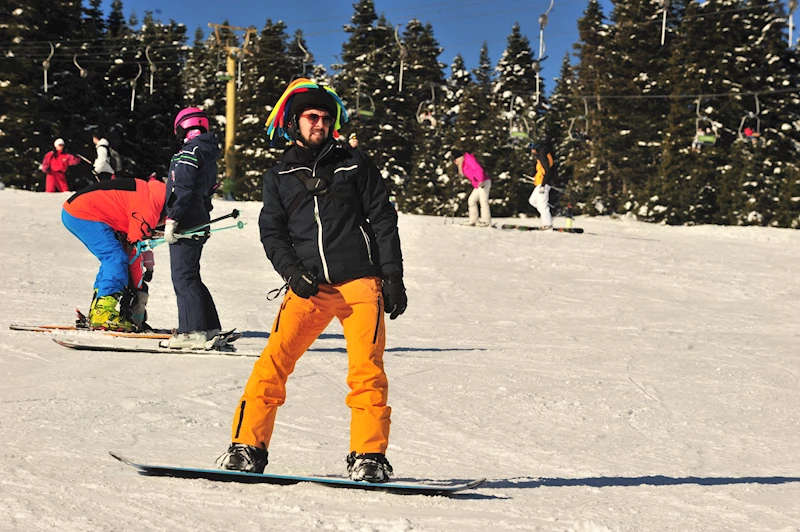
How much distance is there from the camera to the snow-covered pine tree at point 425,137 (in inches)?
2430

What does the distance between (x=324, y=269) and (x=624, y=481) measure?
1.84 metres

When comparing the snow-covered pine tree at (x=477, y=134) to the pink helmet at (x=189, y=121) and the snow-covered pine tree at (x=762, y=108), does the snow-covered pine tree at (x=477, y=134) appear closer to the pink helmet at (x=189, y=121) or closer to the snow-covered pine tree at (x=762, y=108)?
the snow-covered pine tree at (x=762, y=108)

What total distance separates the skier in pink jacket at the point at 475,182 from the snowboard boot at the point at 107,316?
1276cm

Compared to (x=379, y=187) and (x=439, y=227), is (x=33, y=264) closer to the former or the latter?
(x=439, y=227)

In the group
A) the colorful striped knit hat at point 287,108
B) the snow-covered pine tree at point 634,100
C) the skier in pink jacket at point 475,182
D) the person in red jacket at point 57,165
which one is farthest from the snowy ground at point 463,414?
the snow-covered pine tree at point 634,100

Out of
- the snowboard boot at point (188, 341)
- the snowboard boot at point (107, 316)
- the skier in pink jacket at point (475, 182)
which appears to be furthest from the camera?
the skier in pink jacket at point (475, 182)

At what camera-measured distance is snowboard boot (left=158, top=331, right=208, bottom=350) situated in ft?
25.8

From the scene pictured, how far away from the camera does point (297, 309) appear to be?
4184 mm

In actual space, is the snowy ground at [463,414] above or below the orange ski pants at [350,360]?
below

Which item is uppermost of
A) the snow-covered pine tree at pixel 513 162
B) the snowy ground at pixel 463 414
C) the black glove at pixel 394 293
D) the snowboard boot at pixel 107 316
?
the snow-covered pine tree at pixel 513 162

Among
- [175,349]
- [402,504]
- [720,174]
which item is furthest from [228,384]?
[720,174]

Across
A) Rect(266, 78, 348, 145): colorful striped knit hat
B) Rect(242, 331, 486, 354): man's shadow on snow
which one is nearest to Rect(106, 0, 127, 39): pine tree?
Rect(242, 331, 486, 354): man's shadow on snow

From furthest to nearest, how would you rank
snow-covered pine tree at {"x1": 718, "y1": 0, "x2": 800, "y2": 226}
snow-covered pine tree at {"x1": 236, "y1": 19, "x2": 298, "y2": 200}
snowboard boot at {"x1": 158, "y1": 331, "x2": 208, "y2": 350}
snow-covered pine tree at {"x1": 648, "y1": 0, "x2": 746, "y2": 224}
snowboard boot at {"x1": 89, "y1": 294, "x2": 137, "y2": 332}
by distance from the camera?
1. snow-covered pine tree at {"x1": 236, "y1": 19, "x2": 298, "y2": 200}
2. snow-covered pine tree at {"x1": 648, "y1": 0, "x2": 746, "y2": 224}
3. snow-covered pine tree at {"x1": 718, "y1": 0, "x2": 800, "y2": 226}
4. snowboard boot at {"x1": 89, "y1": 294, "x2": 137, "y2": 332}
5. snowboard boot at {"x1": 158, "y1": 331, "x2": 208, "y2": 350}

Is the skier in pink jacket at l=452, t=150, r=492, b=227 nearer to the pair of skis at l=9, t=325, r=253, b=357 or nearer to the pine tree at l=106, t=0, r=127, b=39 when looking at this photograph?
the pair of skis at l=9, t=325, r=253, b=357
